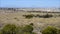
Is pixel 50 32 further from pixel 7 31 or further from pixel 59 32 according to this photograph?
pixel 7 31

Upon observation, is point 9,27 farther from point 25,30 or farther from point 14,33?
point 25,30

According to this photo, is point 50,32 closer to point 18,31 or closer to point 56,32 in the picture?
point 56,32

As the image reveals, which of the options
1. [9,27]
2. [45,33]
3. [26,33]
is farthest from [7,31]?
[45,33]

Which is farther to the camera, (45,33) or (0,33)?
(45,33)

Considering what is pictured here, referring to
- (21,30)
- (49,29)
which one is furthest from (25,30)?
(49,29)

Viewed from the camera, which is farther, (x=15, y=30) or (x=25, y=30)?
(x=25, y=30)

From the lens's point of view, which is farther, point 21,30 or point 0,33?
point 21,30

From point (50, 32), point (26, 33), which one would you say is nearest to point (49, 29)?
point (50, 32)
